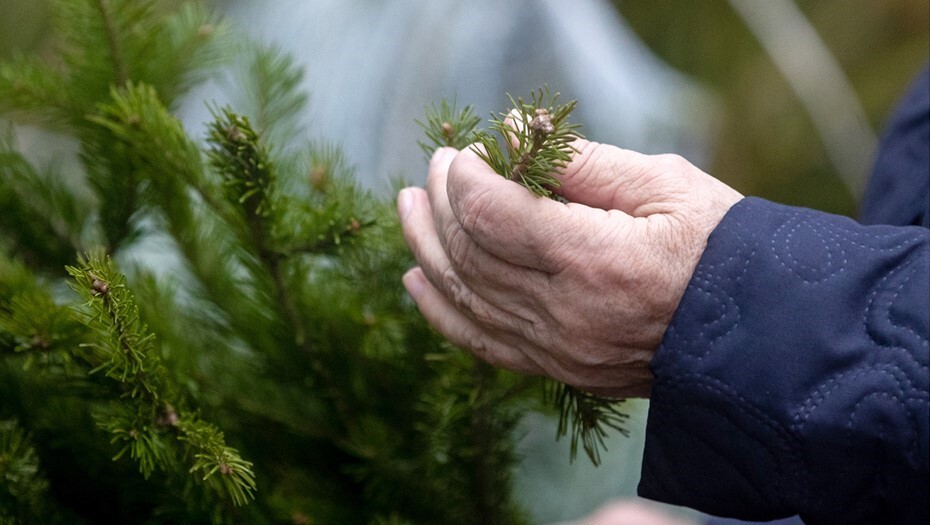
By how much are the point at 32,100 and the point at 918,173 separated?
2.91 feet

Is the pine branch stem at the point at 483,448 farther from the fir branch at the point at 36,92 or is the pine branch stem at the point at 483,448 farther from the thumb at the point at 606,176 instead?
the fir branch at the point at 36,92

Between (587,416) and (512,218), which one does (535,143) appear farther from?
(587,416)

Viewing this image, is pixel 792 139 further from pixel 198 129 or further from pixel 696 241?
pixel 696 241

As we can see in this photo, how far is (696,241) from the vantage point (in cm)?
59

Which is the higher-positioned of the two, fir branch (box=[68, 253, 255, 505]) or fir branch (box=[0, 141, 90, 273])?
fir branch (box=[0, 141, 90, 273])

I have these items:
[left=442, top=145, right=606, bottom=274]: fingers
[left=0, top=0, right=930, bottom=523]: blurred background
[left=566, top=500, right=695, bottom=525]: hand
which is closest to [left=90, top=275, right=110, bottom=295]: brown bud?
[left=442, top=145, right=606, bottom=274]: fingers

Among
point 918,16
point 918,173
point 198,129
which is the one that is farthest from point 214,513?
point 918,16

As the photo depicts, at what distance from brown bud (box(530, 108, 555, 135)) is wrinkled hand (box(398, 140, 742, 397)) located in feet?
0.22

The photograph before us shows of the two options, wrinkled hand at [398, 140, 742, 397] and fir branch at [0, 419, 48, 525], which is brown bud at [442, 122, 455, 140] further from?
fir branch at [0, 419, 48, 525]

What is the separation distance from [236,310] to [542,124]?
0.38 metres

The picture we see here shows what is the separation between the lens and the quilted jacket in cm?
54

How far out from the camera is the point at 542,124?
1.61ft

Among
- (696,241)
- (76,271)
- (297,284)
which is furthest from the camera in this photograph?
(297,284)

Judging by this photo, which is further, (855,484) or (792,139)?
(792,139)
